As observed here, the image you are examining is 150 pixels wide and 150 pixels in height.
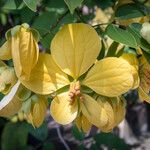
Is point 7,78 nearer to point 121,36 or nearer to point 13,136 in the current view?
point 121,36

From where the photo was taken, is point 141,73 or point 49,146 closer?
point 141,73

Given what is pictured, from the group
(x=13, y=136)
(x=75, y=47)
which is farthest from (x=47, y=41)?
(x=13, y=136)

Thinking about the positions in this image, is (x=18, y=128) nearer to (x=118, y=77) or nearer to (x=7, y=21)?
(x=7, y=21)

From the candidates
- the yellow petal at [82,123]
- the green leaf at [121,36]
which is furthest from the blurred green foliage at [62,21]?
the yellow petal at [82,123]

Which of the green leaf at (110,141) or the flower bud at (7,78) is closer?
the flower bud at (7,78)

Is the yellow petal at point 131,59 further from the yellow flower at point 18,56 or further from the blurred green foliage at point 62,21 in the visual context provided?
the yellow flower at point 18,56

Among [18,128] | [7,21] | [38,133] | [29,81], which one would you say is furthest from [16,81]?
[18,128]
